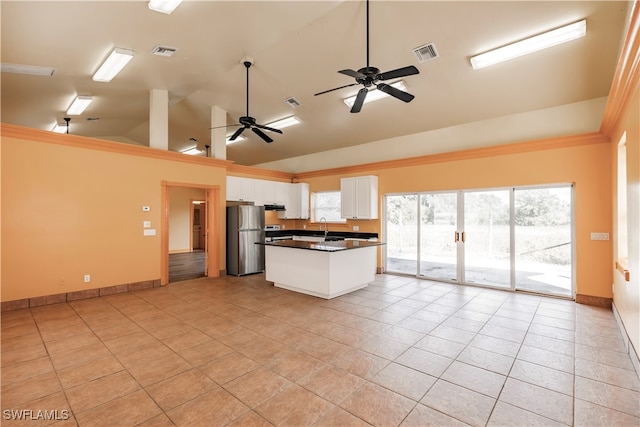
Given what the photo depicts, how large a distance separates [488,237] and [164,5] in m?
6.26

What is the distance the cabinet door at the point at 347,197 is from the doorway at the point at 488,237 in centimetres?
83

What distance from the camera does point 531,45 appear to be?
381 cm

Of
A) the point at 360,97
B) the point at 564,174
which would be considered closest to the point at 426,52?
the point at 360,97

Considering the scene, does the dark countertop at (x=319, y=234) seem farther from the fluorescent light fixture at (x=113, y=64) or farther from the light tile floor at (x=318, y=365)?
the fluorescent light fixture at (x=113, y=64)

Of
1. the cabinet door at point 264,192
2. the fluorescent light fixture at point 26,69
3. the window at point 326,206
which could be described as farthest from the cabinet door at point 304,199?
the fluorescent light fixture at point 26,69

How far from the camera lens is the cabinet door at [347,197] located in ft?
23.6

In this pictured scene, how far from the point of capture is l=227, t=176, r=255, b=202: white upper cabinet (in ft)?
23.3

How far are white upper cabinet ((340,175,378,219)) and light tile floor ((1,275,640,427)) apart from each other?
289 cm

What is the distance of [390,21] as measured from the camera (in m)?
3.83

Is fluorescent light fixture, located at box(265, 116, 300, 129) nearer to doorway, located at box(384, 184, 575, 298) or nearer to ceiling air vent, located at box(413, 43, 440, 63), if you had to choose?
doorway, located at box(384, 184, 575, 298)

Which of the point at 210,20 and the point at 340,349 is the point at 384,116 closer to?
the point at 210,20

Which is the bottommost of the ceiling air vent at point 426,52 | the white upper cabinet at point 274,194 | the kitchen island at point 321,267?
the kitchen island at point 321,267

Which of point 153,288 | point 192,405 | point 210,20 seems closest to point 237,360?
point 192,405

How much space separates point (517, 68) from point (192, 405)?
565 centimetres
